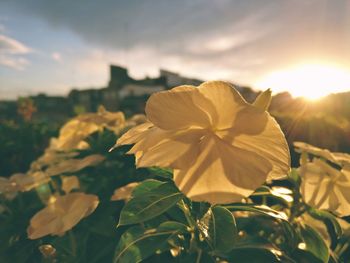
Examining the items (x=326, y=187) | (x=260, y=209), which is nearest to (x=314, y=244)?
(x=326, y=187)

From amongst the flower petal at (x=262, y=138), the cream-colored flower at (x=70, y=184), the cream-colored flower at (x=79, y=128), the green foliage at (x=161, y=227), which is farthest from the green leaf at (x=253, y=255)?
the cream-colored flower at (x=79, y=128)

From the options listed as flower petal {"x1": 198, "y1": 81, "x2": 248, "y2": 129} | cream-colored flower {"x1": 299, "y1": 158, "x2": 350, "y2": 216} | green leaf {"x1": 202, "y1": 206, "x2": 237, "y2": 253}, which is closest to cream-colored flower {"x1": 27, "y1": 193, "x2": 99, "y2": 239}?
green leaf {"x1": 202, "y1": 206, "x2": 237, "y2": 253}

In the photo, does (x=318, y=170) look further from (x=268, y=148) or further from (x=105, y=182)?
(x=105, y=182)

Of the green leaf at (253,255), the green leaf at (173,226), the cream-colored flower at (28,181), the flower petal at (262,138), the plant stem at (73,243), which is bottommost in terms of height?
the plant stem at (73,243)

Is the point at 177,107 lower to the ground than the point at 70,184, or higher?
higher

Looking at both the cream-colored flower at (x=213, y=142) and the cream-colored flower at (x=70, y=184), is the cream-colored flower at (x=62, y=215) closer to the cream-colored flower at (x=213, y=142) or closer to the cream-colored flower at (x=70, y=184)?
the cream-colored flower at (x=70, y=184)

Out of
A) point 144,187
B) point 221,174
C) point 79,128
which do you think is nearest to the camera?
point 221,174

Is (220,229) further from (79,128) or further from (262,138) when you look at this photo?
(79,128)
